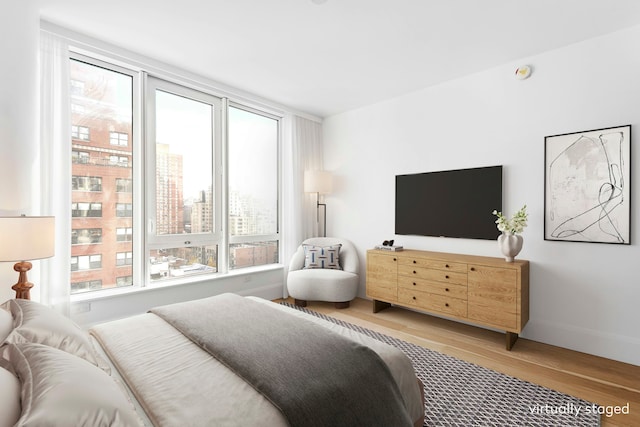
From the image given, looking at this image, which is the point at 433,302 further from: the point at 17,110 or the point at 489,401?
the point at 17,110

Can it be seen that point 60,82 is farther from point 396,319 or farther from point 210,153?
point 396,319

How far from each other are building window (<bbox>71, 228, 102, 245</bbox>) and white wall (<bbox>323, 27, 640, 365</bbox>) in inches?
126

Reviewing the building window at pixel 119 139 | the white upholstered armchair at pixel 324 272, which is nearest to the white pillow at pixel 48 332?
the building window at pixel 119 139

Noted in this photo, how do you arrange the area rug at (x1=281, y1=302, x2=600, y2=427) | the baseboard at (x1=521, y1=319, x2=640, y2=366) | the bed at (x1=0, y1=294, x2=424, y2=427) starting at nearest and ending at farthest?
the bed at (x1=0, y1=294, x2=424, y2=427) → the area rug at (x1=281, y1=302, x2=600, y2=427) → the baseboard at (x1=521, y1=319, x2=640, y2=366)

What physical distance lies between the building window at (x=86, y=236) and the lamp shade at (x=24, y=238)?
92 centimetres

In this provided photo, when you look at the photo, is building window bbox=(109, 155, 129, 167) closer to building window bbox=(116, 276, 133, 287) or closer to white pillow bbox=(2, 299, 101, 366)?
building window bbox=(116, 276, 133, 287)

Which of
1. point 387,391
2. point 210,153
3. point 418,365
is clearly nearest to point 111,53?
point 210,153

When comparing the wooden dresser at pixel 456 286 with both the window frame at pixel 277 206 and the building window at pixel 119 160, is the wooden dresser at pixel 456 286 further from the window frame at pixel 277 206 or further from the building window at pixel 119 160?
the building window at pixel 119 160

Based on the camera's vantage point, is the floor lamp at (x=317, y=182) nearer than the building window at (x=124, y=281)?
No

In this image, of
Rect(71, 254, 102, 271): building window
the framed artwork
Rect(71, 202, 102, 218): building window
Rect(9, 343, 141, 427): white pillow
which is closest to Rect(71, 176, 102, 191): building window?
Rect(71, 202, 102, 218): building window

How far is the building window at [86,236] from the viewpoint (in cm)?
291

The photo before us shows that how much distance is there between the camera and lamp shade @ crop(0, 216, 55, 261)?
6.37 ft

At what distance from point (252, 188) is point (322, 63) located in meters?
1.90

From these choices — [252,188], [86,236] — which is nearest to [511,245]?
[252,188]
